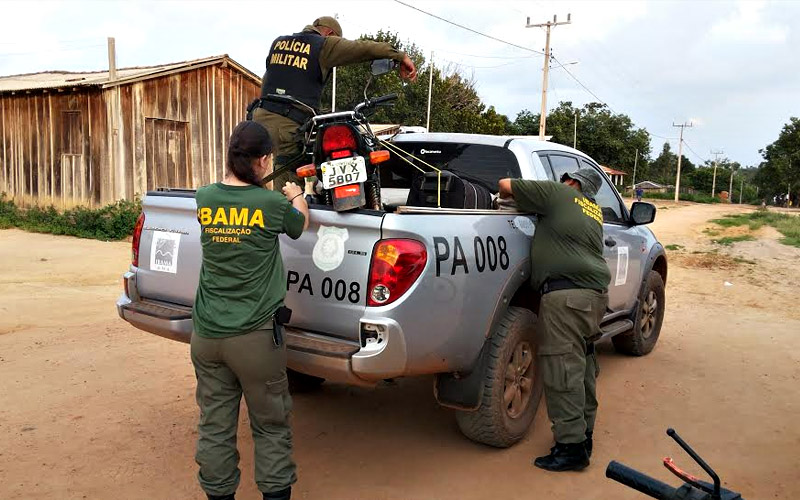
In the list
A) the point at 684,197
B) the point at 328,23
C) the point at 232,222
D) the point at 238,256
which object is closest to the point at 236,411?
the point at 238,256

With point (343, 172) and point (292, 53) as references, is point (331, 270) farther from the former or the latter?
point (292, 53)

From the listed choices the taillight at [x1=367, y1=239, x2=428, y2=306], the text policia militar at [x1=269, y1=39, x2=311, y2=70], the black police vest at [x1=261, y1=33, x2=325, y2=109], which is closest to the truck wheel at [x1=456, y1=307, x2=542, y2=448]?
the taillight at [x1=367, y1=239, x2=428, y2=306]

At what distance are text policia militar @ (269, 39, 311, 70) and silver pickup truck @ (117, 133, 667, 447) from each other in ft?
3.64

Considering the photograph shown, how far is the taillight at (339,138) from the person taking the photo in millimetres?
3652

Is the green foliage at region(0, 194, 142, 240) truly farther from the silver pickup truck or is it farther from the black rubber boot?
the black rubber boot

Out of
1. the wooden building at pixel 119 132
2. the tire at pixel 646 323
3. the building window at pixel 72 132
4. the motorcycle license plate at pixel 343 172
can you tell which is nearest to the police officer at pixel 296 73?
the motorcycle license plate at pixel 343 172

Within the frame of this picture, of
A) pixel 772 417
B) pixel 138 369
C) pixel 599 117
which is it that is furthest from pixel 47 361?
pixel 599 117

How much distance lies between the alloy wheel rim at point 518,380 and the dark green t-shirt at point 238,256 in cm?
160

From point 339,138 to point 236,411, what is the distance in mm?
1526

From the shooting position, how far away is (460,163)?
4.87 m

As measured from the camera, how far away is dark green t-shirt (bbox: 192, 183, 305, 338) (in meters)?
2.99

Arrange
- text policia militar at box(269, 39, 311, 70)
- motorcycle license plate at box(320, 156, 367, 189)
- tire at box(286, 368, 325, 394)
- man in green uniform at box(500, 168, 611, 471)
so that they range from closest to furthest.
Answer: motorcycle license plate at box(320, 156, 367, 189), man in green uniform at box(500, 168, 611, 471), text policia militar at box(269, 39, 311, 70), tire at box(286, 368, 325, 394)

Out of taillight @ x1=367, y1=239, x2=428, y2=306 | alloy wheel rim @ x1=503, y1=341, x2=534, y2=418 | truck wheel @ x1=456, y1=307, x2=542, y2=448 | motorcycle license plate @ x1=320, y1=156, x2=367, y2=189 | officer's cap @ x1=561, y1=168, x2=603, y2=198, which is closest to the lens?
taillight @ x1=367, y1=239, x2=428, y2=306

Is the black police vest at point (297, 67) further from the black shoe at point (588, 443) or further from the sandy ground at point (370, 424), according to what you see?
the black shoe at point (588, 443)
